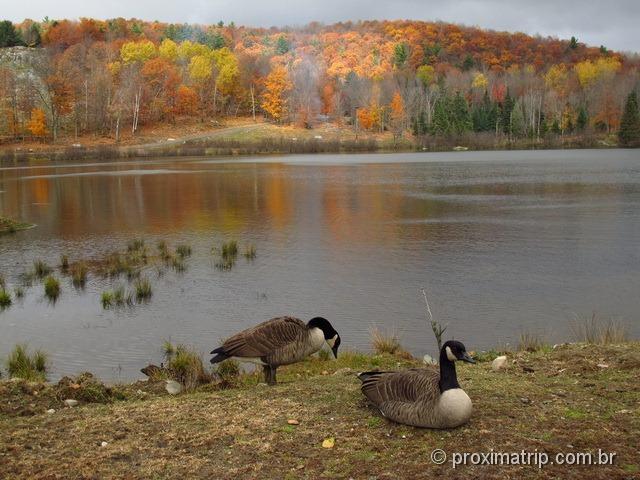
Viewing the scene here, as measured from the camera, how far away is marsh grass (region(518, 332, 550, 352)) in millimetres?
9836

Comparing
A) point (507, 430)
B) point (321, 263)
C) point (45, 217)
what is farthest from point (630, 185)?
point (507, 430)

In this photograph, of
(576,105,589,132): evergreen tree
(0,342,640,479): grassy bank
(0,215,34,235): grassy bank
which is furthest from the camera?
(576,105,589,132): evergreen tree

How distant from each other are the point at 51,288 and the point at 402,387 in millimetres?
12856

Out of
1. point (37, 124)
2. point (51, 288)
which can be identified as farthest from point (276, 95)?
point (51, 288)

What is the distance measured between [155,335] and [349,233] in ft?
40.7

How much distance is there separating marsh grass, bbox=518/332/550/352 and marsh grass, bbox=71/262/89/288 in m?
11.4

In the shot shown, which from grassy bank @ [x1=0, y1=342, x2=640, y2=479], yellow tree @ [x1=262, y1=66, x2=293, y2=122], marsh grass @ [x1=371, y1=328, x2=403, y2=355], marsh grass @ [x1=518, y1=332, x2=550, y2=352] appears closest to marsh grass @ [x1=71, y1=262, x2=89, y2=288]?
marsh grass @ [x1=371, y1=328, x2=403, y2=355]

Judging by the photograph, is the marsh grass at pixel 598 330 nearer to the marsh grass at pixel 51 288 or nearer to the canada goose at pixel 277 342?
the canada goose at pixel 277 342

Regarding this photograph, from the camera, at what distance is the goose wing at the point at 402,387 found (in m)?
5.81

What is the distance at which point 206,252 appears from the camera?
21281mm

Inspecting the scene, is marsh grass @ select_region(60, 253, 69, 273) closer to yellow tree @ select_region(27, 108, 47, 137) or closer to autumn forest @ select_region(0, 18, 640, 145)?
autumn forest @ select_region(0, 18, 640, 145)

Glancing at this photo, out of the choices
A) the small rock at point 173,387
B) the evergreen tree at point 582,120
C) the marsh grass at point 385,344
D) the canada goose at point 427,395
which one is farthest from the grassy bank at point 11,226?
the evergreen tree at point 582,120

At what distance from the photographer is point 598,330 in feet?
37.9

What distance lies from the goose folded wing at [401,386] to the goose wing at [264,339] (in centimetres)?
142
